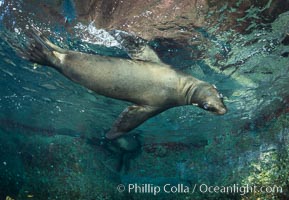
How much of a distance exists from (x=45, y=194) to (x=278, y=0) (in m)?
20.1

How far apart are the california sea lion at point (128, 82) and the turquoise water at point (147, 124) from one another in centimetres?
208

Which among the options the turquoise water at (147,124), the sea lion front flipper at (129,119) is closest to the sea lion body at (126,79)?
the sea lion front flipper at (129,119)

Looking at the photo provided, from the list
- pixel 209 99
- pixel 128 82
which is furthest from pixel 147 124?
pixel 209 99

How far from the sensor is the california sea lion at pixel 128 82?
7.43 m

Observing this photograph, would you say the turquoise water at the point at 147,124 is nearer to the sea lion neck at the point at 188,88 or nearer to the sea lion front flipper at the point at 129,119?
the sea lion neck at the point at 188,88

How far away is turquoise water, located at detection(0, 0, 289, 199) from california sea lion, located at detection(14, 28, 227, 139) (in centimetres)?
208

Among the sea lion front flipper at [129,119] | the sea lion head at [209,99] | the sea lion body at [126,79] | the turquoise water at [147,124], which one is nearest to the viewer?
the sea lion head at [209,99]

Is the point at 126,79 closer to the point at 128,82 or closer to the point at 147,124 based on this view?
the point at 128,82

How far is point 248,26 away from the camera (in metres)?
9.12

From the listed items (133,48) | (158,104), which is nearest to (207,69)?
(133,48)

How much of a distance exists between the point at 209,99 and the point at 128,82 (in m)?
1.97

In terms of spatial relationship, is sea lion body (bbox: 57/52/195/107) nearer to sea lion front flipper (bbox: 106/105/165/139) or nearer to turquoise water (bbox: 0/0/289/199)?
sea lion front flipper (bbox: 106/105/165/139)

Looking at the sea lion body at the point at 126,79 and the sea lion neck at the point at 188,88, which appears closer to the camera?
the sea lion neck at the point at 188,88

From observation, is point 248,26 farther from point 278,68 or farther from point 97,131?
point 97,131
